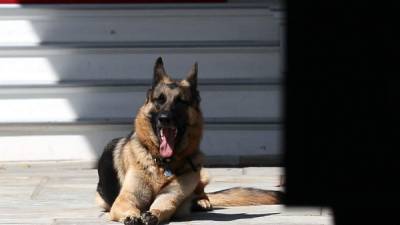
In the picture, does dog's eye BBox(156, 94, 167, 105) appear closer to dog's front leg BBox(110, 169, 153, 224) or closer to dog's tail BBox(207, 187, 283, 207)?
dog's front leg BBox(110, 169, 153, 224)

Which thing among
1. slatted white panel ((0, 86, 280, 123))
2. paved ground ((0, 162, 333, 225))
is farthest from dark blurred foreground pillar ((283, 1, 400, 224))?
slatted white panel ((0, 86, 280, 123))

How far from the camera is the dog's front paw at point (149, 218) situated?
5.38 meters

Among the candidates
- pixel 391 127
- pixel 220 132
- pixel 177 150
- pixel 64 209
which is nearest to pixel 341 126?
pixel 391 127

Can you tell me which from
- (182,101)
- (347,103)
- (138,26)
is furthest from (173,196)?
(347,103)

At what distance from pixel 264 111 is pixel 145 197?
2.83m

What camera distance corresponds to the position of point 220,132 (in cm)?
824

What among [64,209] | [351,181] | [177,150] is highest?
[351,181]

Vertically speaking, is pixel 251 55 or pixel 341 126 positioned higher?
pixel 341 126

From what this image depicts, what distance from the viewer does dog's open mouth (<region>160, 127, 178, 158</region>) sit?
5.62 metres

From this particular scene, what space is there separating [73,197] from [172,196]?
A: 142 centimetres

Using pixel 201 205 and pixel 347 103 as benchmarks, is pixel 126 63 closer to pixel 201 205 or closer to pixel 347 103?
pixel 201 205

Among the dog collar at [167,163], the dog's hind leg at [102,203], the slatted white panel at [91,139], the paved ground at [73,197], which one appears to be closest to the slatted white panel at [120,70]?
the slatted white panel at [91,139]

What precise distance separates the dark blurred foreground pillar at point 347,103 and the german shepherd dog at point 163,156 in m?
4.54

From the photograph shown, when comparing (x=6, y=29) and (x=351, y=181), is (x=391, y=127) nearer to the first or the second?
(x=351, y=181)
